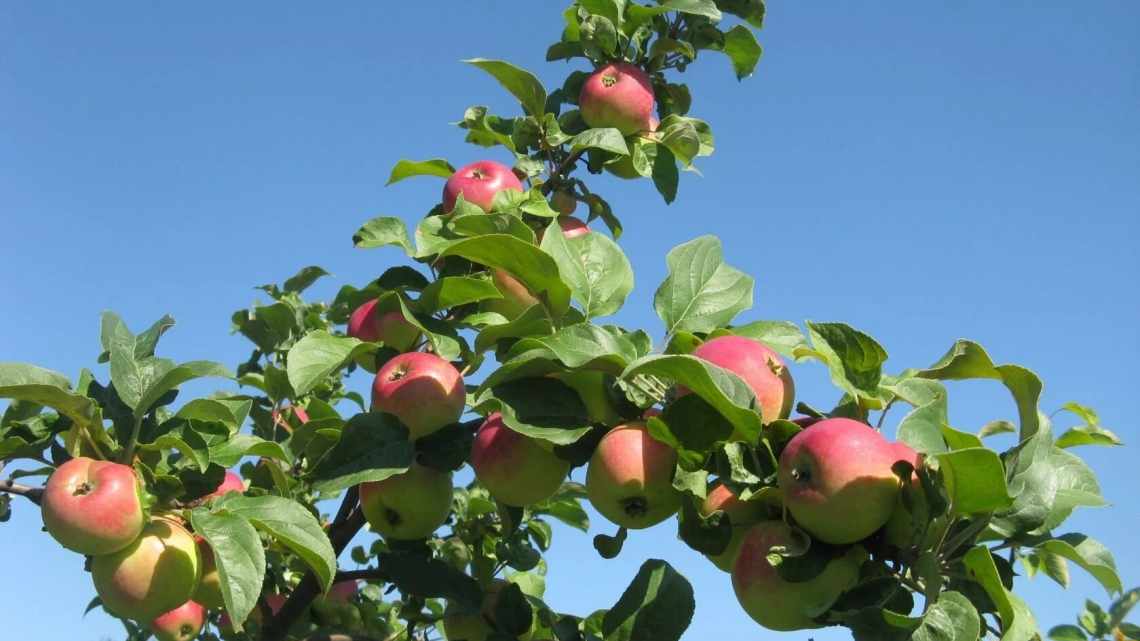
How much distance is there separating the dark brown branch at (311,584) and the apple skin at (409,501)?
175mm

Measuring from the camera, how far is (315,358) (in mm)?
2207

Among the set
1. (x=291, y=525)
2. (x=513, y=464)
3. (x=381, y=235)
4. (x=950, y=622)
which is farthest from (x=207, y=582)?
(x=950, y=622)

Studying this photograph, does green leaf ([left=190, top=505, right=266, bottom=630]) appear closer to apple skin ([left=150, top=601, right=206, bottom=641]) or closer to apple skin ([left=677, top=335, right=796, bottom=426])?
apple skin ([left=677, top=335, right=796, bottom=426])

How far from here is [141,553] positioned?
1989 mm

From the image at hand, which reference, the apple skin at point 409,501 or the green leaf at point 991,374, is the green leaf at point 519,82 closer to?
the apple skin at point 409,501

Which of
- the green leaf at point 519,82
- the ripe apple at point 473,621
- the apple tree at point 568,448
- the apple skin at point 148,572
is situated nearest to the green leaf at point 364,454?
the apple tree at point 568,448

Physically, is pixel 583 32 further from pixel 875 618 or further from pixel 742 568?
pixel 875 618

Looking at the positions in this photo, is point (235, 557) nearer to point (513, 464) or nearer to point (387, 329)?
point (513, 464)

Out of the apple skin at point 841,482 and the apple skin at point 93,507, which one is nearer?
the apple skin at point 841,482

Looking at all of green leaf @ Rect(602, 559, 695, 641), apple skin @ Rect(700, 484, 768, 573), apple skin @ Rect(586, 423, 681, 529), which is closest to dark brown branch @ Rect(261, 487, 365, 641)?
green leaf @ Rect(602, 559, 695, 641)

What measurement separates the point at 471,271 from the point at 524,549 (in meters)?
0.87

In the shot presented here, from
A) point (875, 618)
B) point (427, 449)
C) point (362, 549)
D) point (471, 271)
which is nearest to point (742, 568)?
point (875, 618)

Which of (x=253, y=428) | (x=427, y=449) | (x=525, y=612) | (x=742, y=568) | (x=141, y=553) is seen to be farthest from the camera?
(x=253, y=428)

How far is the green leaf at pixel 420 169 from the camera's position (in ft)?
9.40
